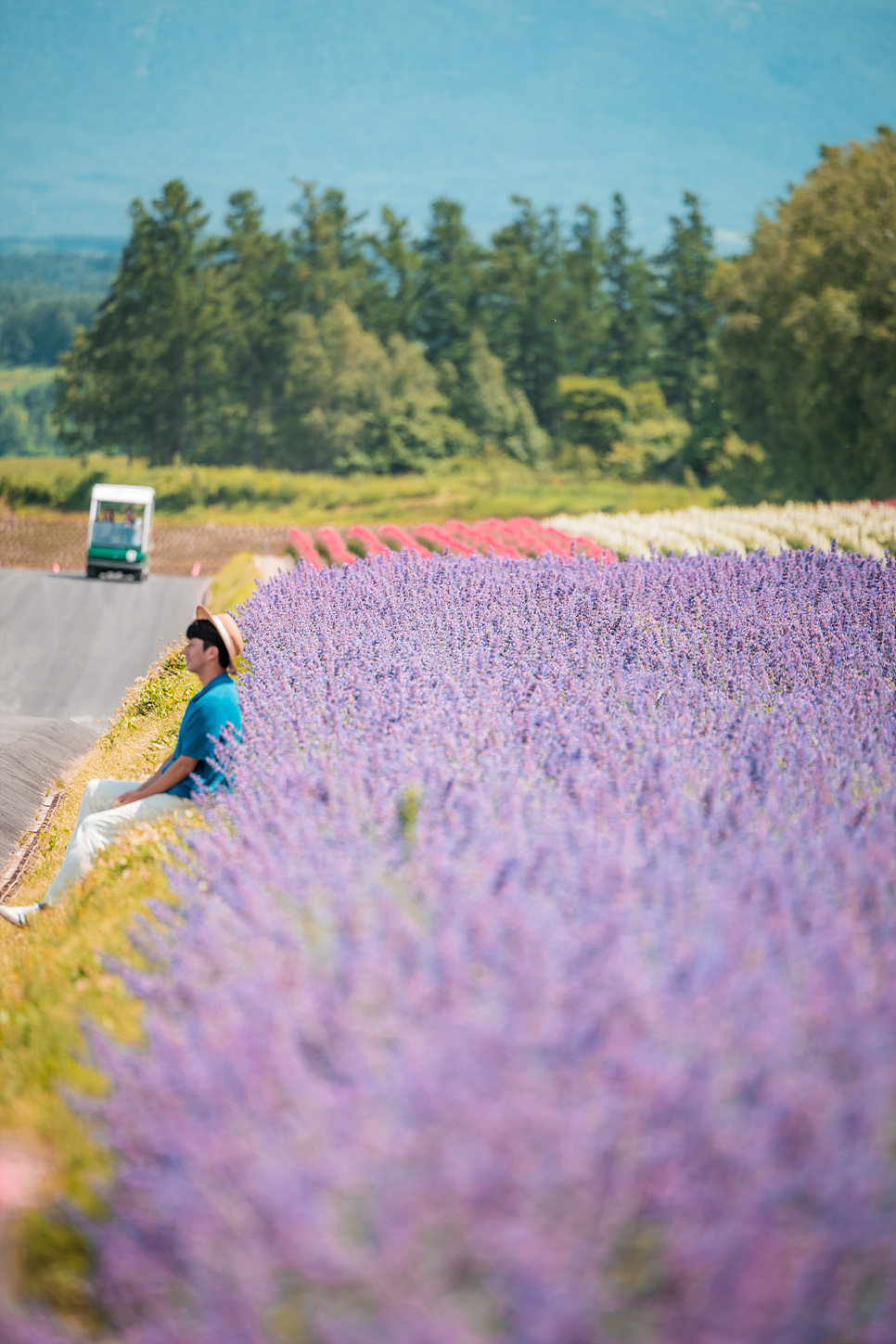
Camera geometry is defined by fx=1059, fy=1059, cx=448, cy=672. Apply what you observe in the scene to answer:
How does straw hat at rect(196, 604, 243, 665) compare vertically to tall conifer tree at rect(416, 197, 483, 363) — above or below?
below

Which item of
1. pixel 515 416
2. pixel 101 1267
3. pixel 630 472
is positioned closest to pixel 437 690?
pixel 101 1267

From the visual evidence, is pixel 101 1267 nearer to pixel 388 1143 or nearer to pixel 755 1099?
pixel 388 1143

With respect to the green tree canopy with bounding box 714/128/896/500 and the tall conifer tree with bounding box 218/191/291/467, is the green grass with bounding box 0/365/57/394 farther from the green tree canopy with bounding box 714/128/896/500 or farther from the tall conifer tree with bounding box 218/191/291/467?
the green tree canopy with bounding box 714/128/896/500

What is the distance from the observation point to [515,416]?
64.8 m

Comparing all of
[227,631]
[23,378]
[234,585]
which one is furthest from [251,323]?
[23,378]

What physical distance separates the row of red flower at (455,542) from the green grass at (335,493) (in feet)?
91.7

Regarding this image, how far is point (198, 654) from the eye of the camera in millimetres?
5711

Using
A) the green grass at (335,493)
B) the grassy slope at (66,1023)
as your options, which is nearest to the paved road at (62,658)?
the grassy slope at (66,1023)

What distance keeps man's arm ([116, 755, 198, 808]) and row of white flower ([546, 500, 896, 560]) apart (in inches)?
360

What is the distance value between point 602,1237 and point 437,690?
393 cm

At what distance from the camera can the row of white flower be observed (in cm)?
1514

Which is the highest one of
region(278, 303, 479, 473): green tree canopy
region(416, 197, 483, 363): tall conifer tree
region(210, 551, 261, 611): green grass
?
region(416, 197, 483, 363): tall conifer tree

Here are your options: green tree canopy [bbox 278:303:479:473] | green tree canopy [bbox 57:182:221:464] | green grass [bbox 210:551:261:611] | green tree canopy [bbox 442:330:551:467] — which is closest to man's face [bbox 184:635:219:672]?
green grass [bbox 210:551:261:611]

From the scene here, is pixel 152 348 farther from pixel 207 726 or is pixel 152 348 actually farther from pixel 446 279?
pixel 207 726
